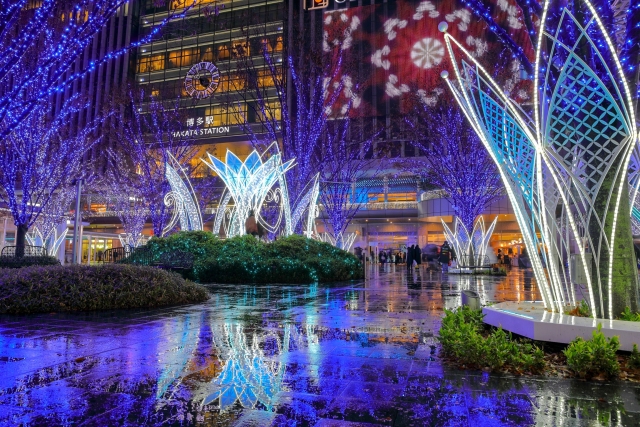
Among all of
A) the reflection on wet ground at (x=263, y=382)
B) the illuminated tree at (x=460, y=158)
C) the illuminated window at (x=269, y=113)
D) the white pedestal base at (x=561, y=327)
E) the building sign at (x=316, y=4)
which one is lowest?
the reflection on wet ground at (x=263, y=382)

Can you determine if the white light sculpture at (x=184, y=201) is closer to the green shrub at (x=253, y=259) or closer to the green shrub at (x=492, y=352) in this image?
the green shrub at (x=253, y=259)

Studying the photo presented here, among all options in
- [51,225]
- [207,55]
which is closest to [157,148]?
[51,225]

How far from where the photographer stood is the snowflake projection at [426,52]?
5097 centimetres

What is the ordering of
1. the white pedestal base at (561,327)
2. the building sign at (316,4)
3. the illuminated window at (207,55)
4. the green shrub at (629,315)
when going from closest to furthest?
the white pedestal base at (561,327) → the green shrub at (629,315) → the building sign at (316,4) → the illuminated window at (207,55)

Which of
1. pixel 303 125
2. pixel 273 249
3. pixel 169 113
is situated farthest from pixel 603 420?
pixel 169 113

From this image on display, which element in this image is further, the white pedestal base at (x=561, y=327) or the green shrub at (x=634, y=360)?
the white pedestal base at (x=561, y=327)

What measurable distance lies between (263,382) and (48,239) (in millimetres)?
30990

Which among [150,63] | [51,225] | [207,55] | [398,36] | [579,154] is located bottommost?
[579,154]

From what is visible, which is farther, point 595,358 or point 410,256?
point 410,256

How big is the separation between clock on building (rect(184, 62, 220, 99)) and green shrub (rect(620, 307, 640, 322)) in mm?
49946

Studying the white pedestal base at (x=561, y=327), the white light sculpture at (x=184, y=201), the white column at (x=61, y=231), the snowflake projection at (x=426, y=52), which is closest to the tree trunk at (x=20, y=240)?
the white light sculpture at (x=184, y=201)

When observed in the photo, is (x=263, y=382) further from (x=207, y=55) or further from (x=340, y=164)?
(x=207, y=55)

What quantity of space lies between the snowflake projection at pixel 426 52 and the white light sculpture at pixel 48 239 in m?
38.9

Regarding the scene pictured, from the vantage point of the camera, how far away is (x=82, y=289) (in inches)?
351
